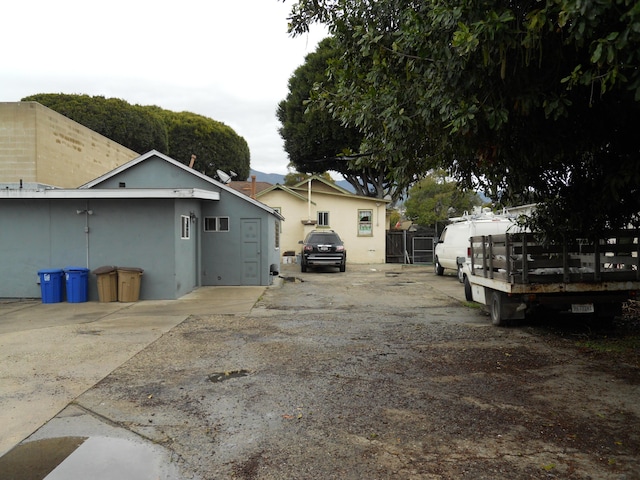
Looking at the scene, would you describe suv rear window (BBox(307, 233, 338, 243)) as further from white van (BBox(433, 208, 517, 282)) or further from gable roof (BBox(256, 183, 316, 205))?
gable roof (BBox(256, 183, 316, 205))

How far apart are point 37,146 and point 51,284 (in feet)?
21.5

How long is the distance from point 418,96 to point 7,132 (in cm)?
1589

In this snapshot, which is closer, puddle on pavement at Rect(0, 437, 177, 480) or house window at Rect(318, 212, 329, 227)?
puddle on pavement at Rect(0, 437, 177, 480)

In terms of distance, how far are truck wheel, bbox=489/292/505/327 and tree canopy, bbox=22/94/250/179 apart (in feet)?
113

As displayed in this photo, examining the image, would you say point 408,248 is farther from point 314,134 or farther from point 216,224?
point 216,224

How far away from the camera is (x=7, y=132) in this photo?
16.0 metres

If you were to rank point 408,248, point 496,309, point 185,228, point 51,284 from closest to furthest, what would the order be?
1. point 496,309
2. point 51,284
3. point 185,228
4. point 408,248

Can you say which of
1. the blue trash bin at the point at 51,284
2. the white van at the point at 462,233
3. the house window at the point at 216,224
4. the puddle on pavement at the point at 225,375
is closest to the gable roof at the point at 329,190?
the white van at the point at 462,233

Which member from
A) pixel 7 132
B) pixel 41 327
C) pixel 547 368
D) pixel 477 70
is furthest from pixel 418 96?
pixel 7 132

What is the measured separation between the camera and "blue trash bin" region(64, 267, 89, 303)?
1195cm

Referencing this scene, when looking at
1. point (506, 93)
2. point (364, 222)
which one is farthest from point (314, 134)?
point (506, 93)

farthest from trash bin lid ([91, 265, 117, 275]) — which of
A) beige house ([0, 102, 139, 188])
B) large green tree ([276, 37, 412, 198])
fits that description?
large green tree ([276, 37, 412, 198])

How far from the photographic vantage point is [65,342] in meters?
7.78

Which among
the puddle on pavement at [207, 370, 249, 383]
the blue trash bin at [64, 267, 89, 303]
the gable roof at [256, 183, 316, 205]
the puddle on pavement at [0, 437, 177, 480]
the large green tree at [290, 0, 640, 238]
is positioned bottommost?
the puddle on pavement at [0, 437, 177, 480]
